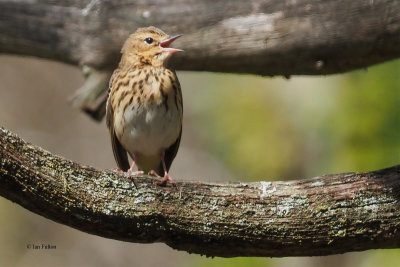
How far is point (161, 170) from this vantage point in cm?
575

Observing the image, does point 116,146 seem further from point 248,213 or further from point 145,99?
point 248,213

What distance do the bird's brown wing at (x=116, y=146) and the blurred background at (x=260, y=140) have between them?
1.10 meters

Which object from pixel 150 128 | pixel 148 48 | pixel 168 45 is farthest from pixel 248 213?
pixel 148 48

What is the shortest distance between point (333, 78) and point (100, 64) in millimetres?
2318

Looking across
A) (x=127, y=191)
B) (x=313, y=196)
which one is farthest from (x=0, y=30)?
(x=313, y=196)

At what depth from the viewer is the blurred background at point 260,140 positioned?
248 inches

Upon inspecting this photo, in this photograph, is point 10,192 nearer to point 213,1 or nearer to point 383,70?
point 213,1

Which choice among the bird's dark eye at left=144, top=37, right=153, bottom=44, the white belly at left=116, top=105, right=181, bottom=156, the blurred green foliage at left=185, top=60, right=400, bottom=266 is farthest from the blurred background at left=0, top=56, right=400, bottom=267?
the bird's dark eye at left=144, top=37, right=153, bottom=44

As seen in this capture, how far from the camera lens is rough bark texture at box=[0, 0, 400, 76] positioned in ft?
15.9

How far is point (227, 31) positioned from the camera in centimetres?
504

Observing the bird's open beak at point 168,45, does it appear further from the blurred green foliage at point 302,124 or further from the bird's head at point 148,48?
the blurred green foliage at point 302,124

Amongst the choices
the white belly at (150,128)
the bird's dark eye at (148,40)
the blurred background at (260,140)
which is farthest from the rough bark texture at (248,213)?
the blurred background at (260,140)

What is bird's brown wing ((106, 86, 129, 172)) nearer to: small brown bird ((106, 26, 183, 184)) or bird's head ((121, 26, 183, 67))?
small brown bird ((106, 26, 183, 184))

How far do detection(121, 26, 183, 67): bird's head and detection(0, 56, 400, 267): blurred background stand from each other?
1702mm
